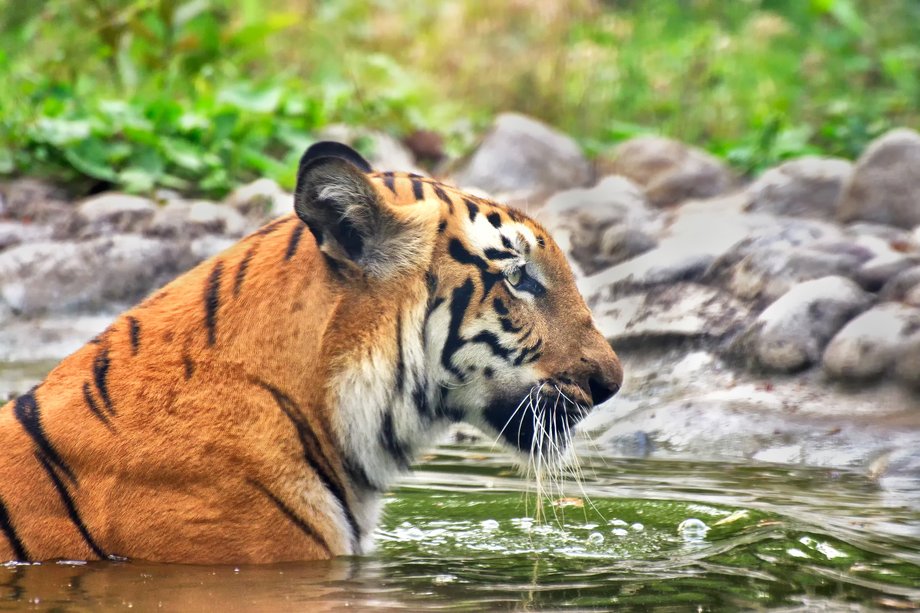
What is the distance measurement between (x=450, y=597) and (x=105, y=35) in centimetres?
830

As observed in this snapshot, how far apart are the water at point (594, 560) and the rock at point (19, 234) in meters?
4.38

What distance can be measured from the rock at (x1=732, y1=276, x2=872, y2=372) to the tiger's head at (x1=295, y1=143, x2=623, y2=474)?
7.75 feet

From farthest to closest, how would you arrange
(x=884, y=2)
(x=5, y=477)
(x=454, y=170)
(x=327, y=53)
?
(x=884, y=2), (x=327, y=53), (x=454, y=170), (x=5, y=477)

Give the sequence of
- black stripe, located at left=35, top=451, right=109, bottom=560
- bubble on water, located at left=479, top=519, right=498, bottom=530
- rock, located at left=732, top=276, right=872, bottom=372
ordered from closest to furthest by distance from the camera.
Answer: black stripe, located at left=35, top=451, right=109, bottom=560 < bubble on water, located at left=479, top=519, right=498, bottom=530 < rock, located at left=732, top=276, right=872, bottom=372

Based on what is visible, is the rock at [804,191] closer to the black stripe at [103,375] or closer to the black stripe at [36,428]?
the black stripe at [103,375]

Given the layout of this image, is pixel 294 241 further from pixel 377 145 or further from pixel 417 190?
pixel 377 145

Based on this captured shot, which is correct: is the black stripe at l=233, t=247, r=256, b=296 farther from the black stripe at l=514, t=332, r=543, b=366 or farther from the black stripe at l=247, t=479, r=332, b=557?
the black stripe at l=514, t=332, r=543, b=366

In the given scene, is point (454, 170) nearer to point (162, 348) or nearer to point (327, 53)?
point (327, 53)

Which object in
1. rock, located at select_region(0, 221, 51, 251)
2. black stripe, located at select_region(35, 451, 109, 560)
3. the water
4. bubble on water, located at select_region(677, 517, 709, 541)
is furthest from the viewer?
rock, located at select_region(0, 221, 51, 251)

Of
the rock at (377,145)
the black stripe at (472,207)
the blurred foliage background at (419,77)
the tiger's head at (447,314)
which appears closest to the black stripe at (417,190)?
the tiger's head at (447,314)

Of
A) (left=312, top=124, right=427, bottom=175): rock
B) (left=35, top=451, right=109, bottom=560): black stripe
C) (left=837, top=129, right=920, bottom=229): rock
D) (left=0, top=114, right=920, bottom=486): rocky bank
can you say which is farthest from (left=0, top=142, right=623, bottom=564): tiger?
(left=312, top=124, right=427, bottom=175): rock

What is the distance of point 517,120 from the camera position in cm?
1039

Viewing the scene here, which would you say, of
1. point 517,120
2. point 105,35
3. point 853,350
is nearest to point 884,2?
point 517,120

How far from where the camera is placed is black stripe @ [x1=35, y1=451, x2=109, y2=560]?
340 centimetres
